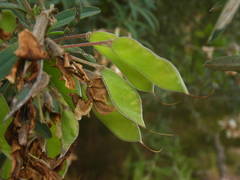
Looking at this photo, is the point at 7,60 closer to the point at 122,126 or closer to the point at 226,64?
the point at 122,126

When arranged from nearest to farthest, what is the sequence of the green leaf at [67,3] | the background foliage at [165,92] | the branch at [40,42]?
the branch at [40,42]
the green leaf at [67,3]
the background foliage at [165,92]

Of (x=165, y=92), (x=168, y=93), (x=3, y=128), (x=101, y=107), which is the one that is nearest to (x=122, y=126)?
(x=101, y=107)

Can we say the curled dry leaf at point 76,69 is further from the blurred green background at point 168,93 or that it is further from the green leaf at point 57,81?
the blurred green background at point 168,93

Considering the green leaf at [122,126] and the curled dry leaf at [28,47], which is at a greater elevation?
the curled dry leaf at [28,47]

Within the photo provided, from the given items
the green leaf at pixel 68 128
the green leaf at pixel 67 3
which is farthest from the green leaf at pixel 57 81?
the green leaf at pixel 67 3

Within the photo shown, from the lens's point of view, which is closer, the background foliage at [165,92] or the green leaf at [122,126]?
the green leaf at [122,126]

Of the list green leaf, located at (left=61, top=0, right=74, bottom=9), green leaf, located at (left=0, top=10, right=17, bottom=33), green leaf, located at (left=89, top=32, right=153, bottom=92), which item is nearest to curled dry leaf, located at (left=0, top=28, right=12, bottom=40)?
green leaf, located at (left=0, top=10, right=17, bottom=33)

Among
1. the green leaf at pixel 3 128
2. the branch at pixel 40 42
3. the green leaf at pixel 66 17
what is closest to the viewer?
the branch at pixel 40 42
